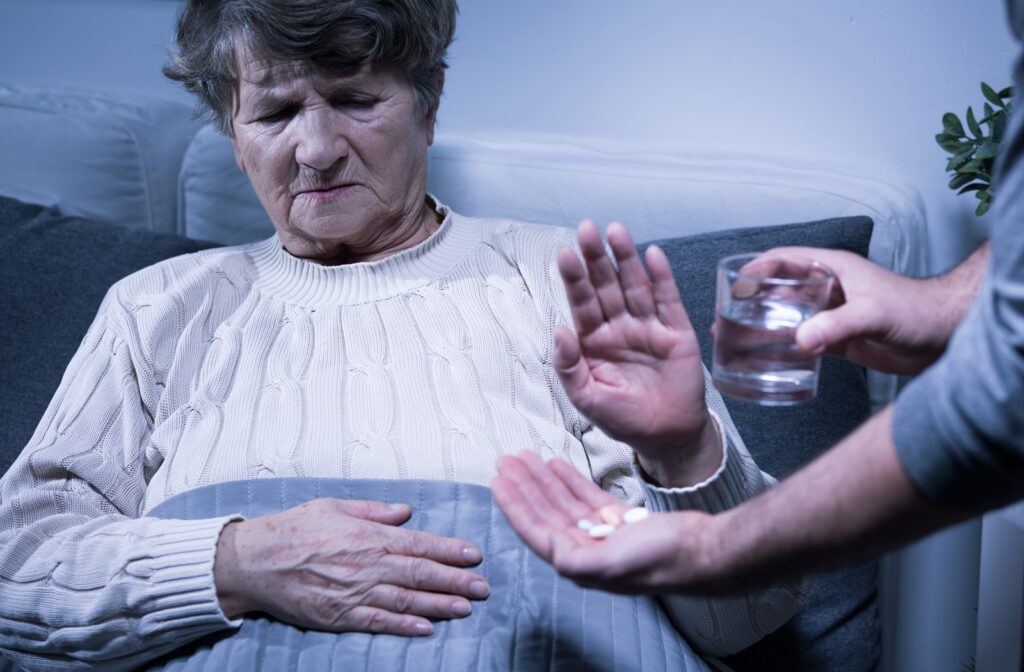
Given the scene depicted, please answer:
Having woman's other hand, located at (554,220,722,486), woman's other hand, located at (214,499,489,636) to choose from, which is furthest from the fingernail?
woman's other hand, located at (554,220,722,486)

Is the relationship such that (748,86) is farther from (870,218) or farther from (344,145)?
(344,145)

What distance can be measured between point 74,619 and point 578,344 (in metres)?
Result: 0.72

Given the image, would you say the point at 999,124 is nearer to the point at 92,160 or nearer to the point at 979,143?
the point at 979,143

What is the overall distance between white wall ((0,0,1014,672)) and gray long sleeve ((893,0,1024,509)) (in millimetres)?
1132

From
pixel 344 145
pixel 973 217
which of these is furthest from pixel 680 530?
pixel 973 217

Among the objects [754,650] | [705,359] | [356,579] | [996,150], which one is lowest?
[754,650]

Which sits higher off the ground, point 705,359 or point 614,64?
point 614,64

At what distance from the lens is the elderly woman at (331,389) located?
Result: 1092 mm

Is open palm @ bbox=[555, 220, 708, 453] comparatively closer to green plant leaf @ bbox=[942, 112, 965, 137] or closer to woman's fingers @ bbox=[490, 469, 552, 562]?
woman's fingers @ bbox=[490, 469, 552, 562]

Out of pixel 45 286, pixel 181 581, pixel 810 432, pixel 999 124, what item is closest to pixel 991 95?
pixel 999 124

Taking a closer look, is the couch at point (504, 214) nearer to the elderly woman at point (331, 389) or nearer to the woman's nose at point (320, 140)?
the elderly woman at point (331, 389)

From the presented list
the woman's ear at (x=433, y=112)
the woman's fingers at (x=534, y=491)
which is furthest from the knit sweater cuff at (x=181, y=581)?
the woman's ear at (x=433, y=112)

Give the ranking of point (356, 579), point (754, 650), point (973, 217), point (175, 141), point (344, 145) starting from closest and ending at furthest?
point (356, 579)
point (754, 650)
point (344, 145)
point (973, 217)
point (175, 141)

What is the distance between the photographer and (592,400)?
3.18 ft
